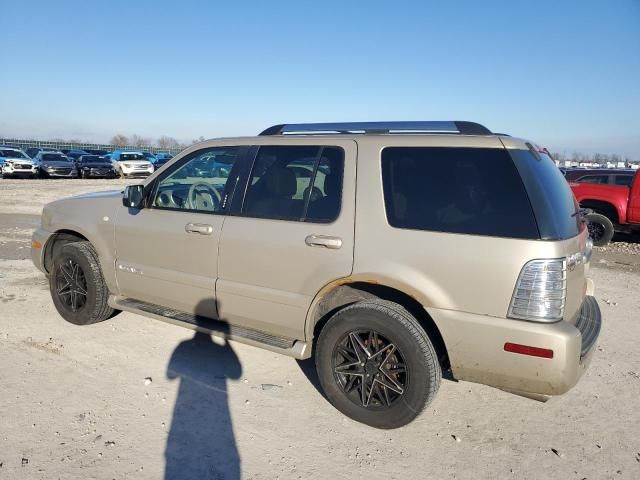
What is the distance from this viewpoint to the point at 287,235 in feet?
10.7

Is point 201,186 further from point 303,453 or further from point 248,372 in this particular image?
point 303,453

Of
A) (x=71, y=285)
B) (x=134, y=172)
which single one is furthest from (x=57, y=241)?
(x=134, y=172)

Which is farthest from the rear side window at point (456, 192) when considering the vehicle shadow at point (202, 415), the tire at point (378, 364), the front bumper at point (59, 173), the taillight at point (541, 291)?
the front bumper at point (59, 173)

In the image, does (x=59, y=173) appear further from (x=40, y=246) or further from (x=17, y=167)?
(x=40, y=246)

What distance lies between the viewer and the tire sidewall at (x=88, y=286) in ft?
14.5

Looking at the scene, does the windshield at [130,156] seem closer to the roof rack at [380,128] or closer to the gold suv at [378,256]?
the gold suv at [378,256]

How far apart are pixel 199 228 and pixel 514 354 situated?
2.41 meters

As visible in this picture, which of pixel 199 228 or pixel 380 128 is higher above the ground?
pixel 380 128

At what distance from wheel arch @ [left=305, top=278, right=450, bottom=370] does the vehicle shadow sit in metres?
0.82

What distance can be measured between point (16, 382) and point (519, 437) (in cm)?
360

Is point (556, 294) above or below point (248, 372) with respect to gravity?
above

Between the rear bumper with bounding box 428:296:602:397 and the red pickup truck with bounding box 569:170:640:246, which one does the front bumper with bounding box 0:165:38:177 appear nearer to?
the red pickup truck with bounding box 569:170:640:246

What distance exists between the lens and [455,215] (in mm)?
2805

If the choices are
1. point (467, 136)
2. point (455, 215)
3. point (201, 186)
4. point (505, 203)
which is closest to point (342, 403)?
point (455, 215)
